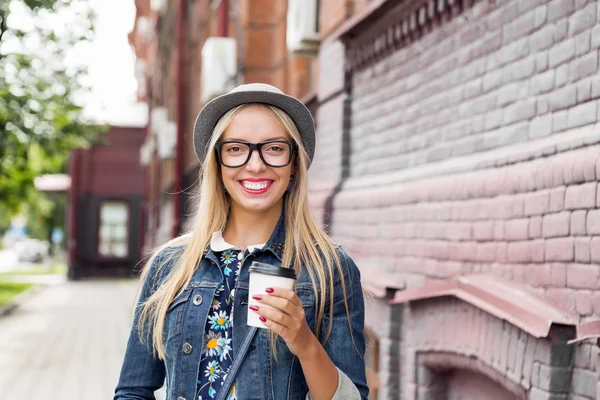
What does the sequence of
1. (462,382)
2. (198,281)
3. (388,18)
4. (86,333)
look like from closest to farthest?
(198,281), (462,382), (388,18), (86,333)

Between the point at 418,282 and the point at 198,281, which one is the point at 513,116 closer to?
the point at 418,282

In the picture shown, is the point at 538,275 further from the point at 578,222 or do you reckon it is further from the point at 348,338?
the point at 348,338

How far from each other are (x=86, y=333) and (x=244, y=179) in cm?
1264

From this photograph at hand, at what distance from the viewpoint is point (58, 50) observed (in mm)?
15484

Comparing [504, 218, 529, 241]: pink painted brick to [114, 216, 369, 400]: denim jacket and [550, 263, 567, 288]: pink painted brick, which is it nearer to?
[550, 263, 567, 288]: pink painted brick

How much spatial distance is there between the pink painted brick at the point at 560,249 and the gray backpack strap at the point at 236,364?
56.8 inches

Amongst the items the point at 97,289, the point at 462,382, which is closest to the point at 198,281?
the point at 462,382

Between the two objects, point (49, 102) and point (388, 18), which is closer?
point (388, 18)

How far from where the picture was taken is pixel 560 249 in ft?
10.5

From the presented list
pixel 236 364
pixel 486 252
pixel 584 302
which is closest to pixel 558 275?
pixel 584 302

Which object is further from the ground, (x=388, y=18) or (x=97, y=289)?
(x=388, y=18)

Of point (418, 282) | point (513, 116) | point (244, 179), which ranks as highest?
point (513, 116)

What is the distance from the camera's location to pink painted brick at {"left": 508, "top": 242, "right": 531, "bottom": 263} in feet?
11.4

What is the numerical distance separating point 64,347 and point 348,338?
11.1m
